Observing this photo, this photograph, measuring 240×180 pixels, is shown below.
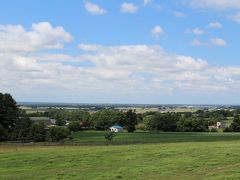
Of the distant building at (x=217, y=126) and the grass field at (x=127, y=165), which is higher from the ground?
the grass field at (x=127, y=165)

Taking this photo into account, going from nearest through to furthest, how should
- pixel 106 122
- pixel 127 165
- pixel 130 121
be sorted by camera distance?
pixel 127 165 → pixel 130 121 → pixel 106 122

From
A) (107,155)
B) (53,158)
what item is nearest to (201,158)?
(107,155)

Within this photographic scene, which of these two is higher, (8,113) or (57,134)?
(8,113)

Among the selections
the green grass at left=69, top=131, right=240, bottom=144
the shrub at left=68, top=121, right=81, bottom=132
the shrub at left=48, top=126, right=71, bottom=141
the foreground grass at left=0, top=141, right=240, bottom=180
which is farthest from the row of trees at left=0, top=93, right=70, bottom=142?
the foreground grass at left=0, top=141, right=240, bottom=180

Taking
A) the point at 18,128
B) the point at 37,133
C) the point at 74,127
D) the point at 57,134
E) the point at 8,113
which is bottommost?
the point at 74,127

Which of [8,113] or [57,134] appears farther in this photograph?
[8,113]

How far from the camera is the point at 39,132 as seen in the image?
89.6 metres

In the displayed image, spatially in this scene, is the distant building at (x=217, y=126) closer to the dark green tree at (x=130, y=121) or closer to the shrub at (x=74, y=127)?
the dark green tree at (x=130, y=121)

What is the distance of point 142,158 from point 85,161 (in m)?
4.75

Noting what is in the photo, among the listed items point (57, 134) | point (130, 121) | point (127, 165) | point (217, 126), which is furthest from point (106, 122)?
point (127, 165)

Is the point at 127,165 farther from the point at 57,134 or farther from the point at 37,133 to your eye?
the point at 57,134

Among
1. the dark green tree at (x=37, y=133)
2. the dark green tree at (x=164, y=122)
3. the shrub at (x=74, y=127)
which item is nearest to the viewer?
the dark green tree at (x=37, y=133)

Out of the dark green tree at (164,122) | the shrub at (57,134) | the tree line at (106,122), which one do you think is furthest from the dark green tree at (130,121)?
the shrub at (57,134)

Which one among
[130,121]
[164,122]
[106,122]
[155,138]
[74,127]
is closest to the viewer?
[155,138]
